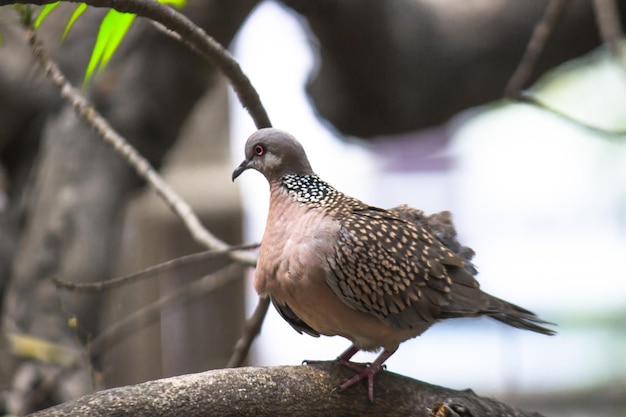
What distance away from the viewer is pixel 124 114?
10.3ft

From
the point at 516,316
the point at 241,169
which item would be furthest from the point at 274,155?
the point at 516,316

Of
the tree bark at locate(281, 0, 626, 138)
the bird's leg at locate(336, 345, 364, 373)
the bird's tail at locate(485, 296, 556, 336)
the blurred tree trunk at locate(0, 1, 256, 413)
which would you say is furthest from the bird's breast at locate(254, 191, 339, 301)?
the tree bark at locate(281, 0, 626, 138)

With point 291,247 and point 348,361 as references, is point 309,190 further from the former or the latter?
point 348,361

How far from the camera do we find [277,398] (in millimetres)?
1469

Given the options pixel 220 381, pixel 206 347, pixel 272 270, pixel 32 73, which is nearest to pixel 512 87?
pixel 272 270

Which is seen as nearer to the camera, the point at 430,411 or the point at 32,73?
the point at 430,411

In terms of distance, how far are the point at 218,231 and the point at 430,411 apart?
2.96 meters

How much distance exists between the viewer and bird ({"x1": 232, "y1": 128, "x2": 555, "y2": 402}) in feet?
5.36

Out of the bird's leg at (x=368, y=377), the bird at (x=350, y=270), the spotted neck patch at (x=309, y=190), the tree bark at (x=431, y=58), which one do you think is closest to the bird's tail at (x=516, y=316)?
the bird at (x=350, y=270)

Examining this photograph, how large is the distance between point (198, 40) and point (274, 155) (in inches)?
13.2

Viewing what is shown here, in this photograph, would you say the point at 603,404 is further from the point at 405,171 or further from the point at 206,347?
the point at 206,347

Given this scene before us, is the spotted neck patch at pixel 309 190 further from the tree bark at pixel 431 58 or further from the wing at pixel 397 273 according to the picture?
the tree bark at pixel 431 58

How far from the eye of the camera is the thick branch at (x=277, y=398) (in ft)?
4.28

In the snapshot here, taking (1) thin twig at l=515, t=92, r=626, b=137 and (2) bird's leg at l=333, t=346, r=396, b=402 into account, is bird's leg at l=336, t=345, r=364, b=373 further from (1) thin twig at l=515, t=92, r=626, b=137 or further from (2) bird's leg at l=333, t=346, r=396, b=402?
(1) thin twig at l=515, t=92, r=626, b=137
